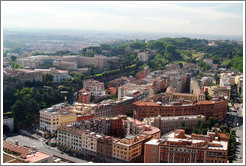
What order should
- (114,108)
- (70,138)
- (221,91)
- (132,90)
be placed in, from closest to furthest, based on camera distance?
(70,138) → (114,108) → (132,90) → (221,91)

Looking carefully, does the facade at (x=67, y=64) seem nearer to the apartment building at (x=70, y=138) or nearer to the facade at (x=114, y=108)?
the facade at (x=114, y=108)

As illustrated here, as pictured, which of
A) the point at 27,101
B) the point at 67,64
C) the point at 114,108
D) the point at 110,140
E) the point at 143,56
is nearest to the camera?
the point at 110,140

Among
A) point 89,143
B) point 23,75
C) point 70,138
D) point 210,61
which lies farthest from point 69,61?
point 89,143

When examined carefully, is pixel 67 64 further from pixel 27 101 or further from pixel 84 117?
pixel 84 117

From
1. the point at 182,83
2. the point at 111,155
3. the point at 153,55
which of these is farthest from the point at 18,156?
A: the point at 153,55

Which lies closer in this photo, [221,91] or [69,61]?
[221,91]

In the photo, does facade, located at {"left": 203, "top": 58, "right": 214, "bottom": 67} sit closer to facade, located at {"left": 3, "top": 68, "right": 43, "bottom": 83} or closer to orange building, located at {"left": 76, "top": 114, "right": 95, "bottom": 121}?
facade, located at {"left": 3, "top": 68, "right": 43, "bottom": 83}

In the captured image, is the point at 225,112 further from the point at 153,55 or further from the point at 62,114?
the point at 153,55
